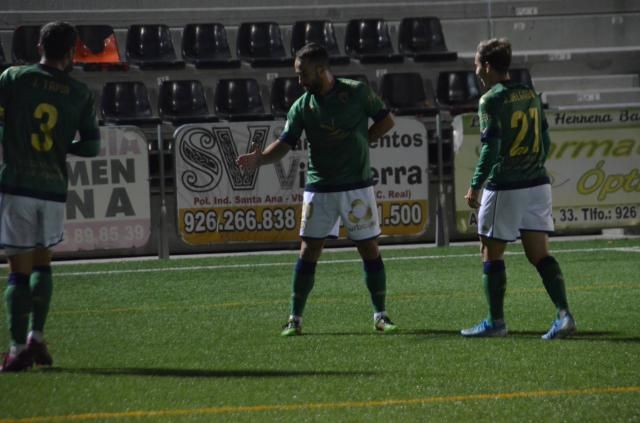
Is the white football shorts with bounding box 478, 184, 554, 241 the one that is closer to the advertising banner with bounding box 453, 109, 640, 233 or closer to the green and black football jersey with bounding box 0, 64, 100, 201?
the green and black football jersey with bounding box 0, 64, 100, 201

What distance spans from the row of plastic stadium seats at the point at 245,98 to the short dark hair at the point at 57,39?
405 inches

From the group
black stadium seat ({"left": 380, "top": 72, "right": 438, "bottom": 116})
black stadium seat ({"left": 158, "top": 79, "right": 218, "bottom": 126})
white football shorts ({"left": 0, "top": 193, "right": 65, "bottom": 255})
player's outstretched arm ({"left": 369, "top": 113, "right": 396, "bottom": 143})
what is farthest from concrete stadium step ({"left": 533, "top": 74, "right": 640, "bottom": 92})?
white football shorts ({"left": 0, "top": 193, "right": 65, "bottom": 255})

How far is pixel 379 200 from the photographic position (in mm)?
15422

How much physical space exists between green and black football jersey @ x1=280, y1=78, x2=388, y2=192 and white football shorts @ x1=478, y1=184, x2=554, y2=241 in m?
1.02

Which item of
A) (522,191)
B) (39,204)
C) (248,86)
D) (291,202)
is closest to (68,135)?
(39,204)

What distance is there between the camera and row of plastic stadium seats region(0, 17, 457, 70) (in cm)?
1823

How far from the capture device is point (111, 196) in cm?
1482

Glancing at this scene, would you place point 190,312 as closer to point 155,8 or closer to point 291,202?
point 291,202

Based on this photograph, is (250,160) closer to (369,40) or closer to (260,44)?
(260,44)

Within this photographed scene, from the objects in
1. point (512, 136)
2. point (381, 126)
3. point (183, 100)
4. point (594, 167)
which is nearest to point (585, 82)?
point (594, 167)

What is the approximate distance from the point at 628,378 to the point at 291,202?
9163mm

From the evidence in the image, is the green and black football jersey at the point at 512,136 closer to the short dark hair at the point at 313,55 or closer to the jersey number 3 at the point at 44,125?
the short dark hair at the point at 313,55

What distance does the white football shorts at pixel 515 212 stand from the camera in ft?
25.8

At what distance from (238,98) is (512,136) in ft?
34.7
